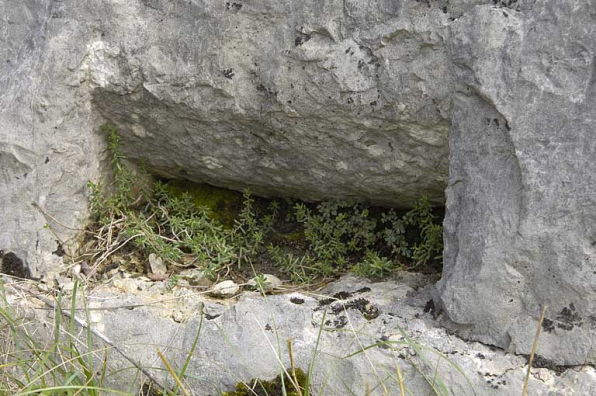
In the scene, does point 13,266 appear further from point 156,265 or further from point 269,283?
point 269,283

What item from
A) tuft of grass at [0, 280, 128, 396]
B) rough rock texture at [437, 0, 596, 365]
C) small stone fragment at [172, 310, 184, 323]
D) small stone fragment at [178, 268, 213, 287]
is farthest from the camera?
small stone fragment at [178, 268, 213, 287]

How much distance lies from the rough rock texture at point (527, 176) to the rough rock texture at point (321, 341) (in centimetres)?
11

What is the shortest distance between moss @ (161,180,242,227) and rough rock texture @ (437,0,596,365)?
1.22 m

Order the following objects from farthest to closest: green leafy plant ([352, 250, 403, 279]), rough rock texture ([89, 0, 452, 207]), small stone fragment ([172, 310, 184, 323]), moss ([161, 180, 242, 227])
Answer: moss ([161, 180, 242, 227]) < green leafy plant ([352, 250, 403, 279]) < small stone fragment ([172, 310, 184, 323]) < rough rock texture ([89, 0, 452, 207])

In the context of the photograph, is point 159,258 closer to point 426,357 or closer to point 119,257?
point 119,257

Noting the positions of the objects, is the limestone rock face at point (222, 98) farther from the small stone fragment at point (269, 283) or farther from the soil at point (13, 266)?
the small stone fragment at point (269, 283)

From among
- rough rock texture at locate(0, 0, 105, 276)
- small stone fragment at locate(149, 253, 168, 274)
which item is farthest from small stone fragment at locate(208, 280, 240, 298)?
rough rock texture at locate(0, 0, 105, 276)

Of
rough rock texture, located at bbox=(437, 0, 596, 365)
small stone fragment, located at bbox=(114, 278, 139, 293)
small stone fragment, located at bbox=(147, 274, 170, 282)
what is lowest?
small stone fragment, located at bbox=(114, 278, 139, 293)

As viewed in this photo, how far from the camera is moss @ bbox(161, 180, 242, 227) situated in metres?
3.27

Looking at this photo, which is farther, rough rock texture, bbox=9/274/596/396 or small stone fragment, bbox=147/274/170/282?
small stone fragment, bbox=147/274/170/282

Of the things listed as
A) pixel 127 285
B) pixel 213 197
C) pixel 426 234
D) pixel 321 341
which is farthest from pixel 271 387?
pixel 213 197

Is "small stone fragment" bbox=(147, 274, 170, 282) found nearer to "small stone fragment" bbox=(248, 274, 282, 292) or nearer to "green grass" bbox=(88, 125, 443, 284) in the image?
"green grass" bbox=(88, 125, 443, 284)

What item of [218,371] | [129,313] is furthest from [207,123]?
[218,371]

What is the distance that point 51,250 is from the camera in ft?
9.41
